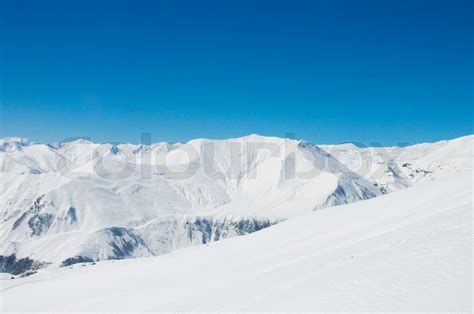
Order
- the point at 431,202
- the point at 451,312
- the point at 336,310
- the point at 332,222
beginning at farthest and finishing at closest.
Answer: the point at 332,222
the point at 431,202
the point at 336,310
the point at 451,312

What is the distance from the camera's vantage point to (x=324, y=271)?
20672mm

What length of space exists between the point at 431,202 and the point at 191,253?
19.1 m

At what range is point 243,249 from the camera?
1431 inches

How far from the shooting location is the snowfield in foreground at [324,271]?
16.0m

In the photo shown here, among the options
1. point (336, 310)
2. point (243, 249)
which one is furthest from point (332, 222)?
point (336, 310)

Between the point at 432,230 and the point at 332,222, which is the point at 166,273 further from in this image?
the point at 432,230

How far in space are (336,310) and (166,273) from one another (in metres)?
19.7

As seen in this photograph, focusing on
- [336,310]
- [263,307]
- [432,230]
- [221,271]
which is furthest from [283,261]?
[336,310]

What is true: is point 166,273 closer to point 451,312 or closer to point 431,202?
point 431,202

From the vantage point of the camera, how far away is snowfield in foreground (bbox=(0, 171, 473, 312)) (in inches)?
628

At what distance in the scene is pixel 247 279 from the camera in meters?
23.6

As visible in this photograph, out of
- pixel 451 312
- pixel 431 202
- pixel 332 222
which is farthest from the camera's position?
pixel 332 222

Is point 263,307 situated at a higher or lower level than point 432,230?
lower

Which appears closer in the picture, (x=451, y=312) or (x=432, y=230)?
(x=451, y=312)
